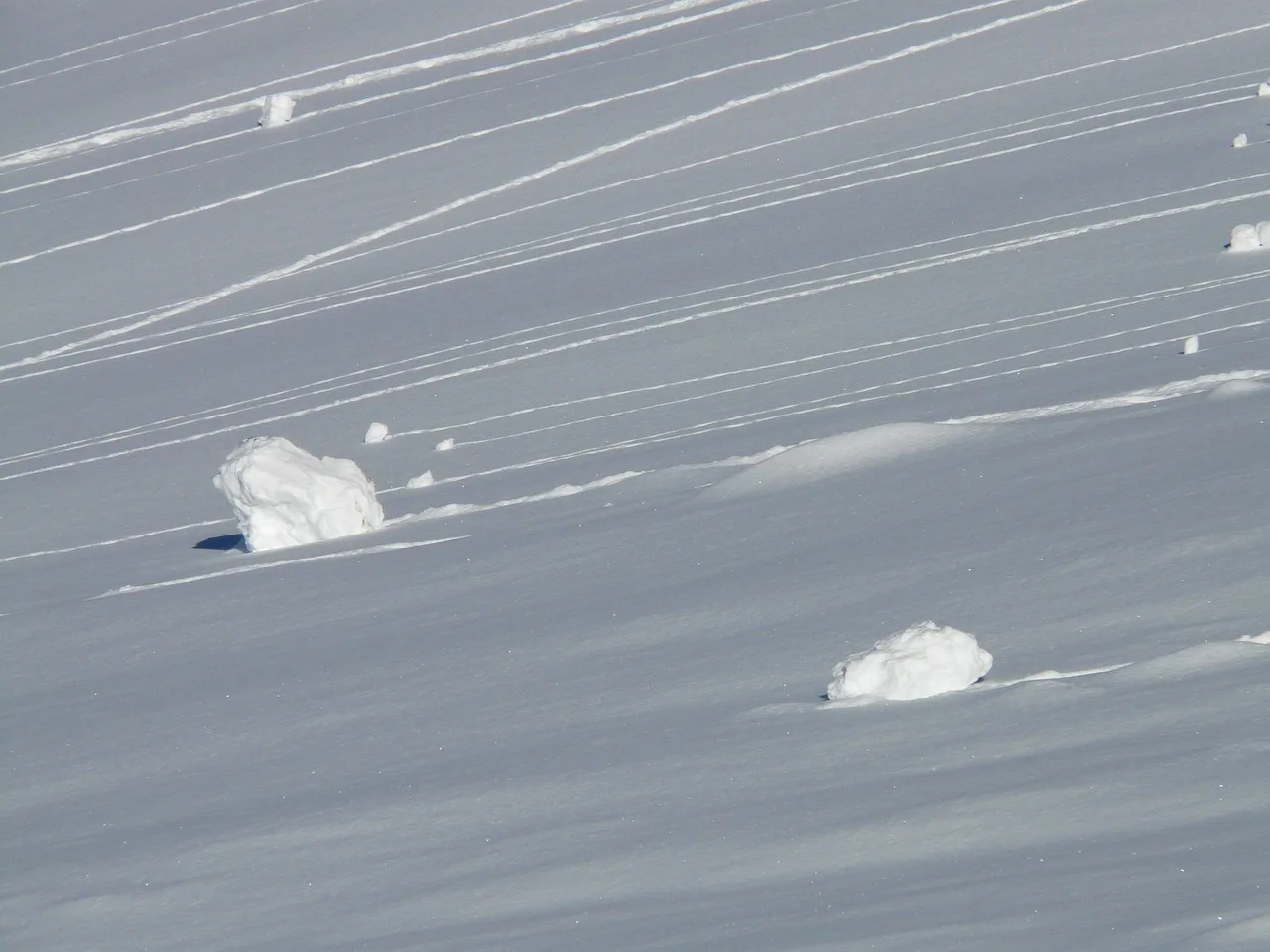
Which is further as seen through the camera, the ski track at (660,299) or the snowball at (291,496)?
the ski track at (660,299)

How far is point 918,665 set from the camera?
12.6 feet

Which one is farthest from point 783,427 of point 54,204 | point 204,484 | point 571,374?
point 54,204

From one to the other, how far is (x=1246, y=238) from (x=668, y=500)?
2.82 metres

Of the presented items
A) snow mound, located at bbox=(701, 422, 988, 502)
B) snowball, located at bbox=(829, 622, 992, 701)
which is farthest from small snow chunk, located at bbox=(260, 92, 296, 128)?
snowball, located at bbox=(829, 622, 992, 701)

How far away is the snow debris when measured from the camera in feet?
24.2

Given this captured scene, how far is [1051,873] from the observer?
289 cm

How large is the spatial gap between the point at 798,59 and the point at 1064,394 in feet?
22.6

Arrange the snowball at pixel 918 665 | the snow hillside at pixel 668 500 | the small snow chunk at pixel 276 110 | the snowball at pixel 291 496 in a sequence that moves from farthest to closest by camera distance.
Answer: the small snow chunk at pixel 276 110 < the snowball at pixel 291 496 < the snowball at pixel 918 665 < the snow hillside at pixel 668 500

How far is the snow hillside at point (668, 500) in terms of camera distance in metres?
3.33

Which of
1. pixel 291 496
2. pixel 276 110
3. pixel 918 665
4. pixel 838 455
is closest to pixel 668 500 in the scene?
pixel 838 455

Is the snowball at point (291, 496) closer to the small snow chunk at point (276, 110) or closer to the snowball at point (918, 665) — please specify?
the snowball at point (918, 665)

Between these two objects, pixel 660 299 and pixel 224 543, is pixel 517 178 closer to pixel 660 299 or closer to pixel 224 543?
pixel 660 299

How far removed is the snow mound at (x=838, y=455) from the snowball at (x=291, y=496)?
130 cm

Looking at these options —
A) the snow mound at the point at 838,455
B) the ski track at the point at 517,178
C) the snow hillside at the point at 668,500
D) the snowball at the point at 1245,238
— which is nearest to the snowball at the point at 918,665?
the snow hillside at the point at 668,500
